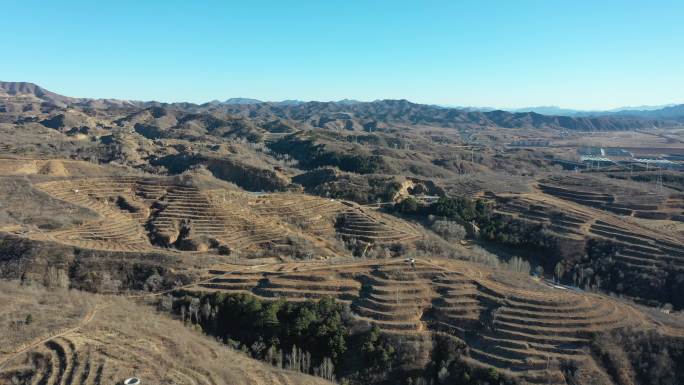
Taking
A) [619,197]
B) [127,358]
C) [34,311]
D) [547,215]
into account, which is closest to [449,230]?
[547,215]

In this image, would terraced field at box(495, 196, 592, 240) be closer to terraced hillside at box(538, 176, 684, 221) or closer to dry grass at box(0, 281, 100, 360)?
terraced hillside at box(538, 176, 684, 221)

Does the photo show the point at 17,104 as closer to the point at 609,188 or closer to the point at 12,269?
the point at 12,269

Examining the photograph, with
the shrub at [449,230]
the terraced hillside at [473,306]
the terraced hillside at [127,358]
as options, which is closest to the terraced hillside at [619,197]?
the shrub at [449,230]

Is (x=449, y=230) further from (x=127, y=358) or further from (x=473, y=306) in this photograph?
(x=127, y=358)

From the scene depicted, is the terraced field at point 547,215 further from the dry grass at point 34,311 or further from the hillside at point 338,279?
the dry grass at point 34,311

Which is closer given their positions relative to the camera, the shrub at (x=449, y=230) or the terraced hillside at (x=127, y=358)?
the terraced hillside at (x=127, y=358)

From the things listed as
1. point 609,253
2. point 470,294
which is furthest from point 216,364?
point 609,253
